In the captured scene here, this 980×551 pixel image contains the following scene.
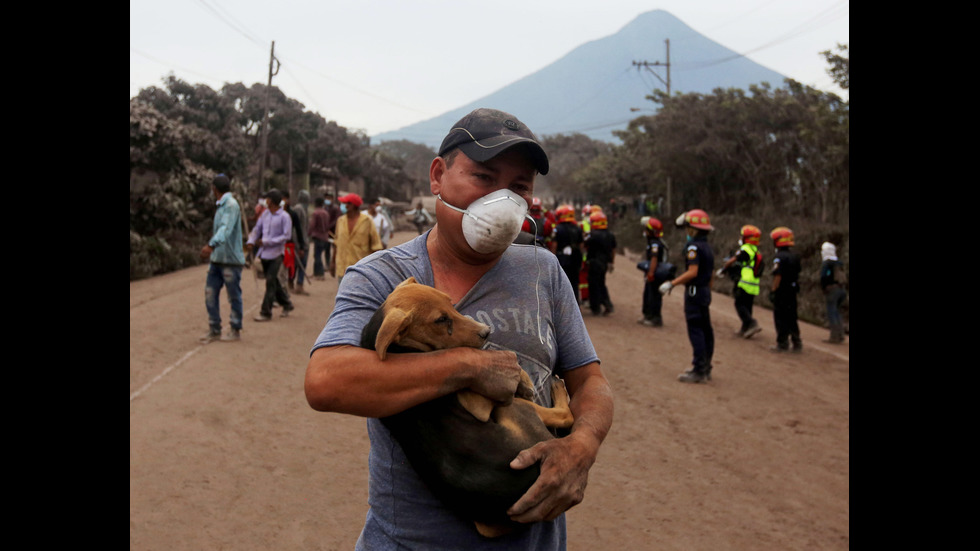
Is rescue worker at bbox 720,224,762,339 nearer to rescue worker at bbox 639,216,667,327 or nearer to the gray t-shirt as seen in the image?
rescue worker at bbox 639,216,667,327

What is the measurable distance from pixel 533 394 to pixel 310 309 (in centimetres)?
1141

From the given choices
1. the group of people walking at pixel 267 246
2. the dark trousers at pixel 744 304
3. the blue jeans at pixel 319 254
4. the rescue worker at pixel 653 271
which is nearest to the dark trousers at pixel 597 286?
the rescue worker at pixel 653 271

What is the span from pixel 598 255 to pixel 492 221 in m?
11.6

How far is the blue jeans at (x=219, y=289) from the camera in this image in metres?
9.52

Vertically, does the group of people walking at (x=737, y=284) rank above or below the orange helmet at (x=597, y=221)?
below

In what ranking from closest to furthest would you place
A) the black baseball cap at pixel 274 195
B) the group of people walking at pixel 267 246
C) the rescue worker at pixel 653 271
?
1. the group of people walking at pixel 267 246
2. the black baseball cap at pixel 274 195
3. the rescue worker at pixel 653 271

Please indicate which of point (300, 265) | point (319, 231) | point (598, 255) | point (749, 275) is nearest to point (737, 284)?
point (749, 275)

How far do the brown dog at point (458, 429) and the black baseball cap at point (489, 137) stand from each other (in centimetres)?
41

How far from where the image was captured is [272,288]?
11383 millimetres

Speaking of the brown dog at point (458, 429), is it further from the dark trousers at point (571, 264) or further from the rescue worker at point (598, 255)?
the rescue worker at point (598, 255)

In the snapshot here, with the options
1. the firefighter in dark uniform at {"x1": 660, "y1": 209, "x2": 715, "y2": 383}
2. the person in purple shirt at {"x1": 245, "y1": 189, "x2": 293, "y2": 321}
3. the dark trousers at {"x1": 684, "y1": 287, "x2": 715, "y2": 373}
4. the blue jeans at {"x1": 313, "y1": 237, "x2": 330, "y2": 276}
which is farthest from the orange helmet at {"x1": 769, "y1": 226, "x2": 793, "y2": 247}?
the blue jeans at {"x1": 313, "y1": 237, "x2": 330, "y2": 276}

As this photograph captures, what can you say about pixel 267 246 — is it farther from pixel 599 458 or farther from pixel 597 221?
pixel 599 458

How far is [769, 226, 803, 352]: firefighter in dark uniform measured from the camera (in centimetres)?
1104

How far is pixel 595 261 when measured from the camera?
44.2ft
